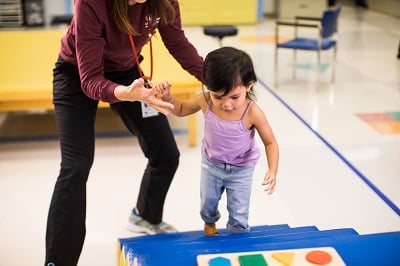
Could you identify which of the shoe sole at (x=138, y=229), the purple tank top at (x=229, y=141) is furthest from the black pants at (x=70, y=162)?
the shoe sole at (x=138, y=229)

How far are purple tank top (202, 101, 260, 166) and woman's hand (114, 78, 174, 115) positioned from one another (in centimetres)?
20

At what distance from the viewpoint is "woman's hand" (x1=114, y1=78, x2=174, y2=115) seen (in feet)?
4.92

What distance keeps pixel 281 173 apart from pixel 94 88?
1721 mm

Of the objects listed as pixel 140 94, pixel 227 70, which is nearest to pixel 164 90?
pixel 140 94

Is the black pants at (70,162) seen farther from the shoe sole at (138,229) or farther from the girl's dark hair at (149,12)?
the shoe sole at (138,229)

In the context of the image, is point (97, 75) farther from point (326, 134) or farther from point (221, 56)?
point (326, 134)

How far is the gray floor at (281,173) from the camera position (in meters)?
2.48

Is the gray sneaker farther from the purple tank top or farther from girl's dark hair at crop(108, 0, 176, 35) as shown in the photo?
girl's dark hair at crop(108, 0, 176, 35)

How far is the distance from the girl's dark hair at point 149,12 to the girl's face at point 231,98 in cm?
38

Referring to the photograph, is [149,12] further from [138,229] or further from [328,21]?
[328,21]

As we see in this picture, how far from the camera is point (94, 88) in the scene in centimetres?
161

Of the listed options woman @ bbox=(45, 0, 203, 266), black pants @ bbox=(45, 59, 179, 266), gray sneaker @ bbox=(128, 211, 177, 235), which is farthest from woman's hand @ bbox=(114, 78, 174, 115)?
gray sneaker @ bbox=(128, 211, 177, 235)

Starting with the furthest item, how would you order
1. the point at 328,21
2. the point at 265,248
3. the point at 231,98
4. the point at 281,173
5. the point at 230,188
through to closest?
the point at 328,21, the point at 281,173, the point at 230,188, the point at 231,98, the point at 265,248

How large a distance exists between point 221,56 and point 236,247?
1.92ft
